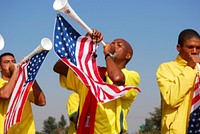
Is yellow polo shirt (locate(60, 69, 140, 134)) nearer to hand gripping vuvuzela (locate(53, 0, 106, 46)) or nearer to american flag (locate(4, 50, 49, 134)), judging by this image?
hand gripping vuvuzela (locate(53, 0, 106, 46))

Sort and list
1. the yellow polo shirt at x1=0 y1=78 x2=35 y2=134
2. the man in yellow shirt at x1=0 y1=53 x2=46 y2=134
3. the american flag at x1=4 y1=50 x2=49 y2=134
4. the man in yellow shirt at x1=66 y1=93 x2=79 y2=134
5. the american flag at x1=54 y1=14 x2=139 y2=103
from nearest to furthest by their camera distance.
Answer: the american flag at x1=54 y1=14 x2=139 y2=103 → the american flag at x1=4 y1=50 x2=49 y2=134 → the man in yellow shirt at x1=0 y1=53 x2=46 y2=134 → the yellow polo shirt at x1=0 y1=78 x2=35 y2=134 → the man in yellow shirt at x1=66 y1=93 x2=79 y2=134

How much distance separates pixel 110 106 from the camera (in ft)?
21.6

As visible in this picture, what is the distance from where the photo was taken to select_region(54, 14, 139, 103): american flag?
6328mm

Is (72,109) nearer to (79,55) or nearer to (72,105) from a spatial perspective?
(72,105)

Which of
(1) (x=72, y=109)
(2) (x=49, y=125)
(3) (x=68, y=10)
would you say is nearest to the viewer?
(3) (x=68, y=10)

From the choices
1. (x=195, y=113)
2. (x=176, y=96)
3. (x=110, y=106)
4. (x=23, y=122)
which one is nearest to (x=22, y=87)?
(x=23, y=122)

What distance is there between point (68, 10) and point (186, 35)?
1.56 m

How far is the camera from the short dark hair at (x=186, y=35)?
6.49m

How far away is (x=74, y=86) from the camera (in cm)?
683

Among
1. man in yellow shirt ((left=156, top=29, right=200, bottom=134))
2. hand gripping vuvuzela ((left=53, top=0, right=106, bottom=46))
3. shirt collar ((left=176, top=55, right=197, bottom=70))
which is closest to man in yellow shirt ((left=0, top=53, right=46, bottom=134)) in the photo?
hand gripping vuvuzela ((left=53, top=0, right=106, bottom=46))

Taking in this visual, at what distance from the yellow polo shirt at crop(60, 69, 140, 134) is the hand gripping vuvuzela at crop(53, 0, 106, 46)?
675 mm

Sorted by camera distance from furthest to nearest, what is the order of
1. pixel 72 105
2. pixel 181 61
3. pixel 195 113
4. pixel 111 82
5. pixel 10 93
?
pixel 72 105
pixel 10 93
pixel 111 82
pixel 181 61
pixel 195 113

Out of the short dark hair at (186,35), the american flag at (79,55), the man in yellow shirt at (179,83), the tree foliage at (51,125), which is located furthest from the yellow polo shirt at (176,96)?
the tree foliage at (51,125)

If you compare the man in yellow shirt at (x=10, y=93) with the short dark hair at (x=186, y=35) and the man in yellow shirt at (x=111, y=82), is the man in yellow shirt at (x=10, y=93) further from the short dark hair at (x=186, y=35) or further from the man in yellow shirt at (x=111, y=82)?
the short dark hair at (x=186, y=35)
